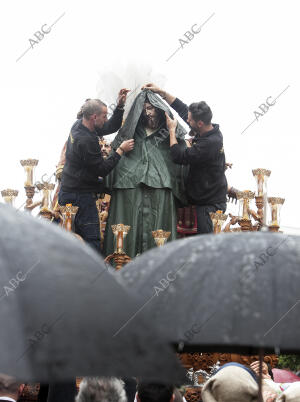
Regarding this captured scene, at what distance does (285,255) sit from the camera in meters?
3.93

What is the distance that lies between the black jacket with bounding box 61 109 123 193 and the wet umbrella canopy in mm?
6961

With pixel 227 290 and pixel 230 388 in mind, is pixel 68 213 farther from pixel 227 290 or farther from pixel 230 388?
pixel 227 290

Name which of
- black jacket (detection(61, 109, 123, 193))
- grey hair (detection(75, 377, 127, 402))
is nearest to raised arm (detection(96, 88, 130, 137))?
black jacket (detection(61, 109, 123, 193))

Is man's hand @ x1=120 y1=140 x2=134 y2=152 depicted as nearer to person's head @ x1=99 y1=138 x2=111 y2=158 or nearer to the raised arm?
the raised arm

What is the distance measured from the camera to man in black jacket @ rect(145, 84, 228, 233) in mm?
10930

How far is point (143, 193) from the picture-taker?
37.0ft

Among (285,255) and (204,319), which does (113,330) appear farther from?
(285,255)

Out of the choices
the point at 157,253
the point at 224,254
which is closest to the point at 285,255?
the point at 224,254

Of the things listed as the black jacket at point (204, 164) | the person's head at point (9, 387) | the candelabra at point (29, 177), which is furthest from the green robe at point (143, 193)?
the person's head at point (9, 387)

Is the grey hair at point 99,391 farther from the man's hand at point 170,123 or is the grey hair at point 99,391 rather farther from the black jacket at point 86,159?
the man's hand at point 170,123

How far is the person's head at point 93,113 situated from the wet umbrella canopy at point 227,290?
713 cm

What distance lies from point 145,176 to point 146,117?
34.6 inches

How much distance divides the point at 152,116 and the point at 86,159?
1227 mm

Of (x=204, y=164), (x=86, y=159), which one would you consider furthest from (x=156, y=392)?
(x=204, y=164)
